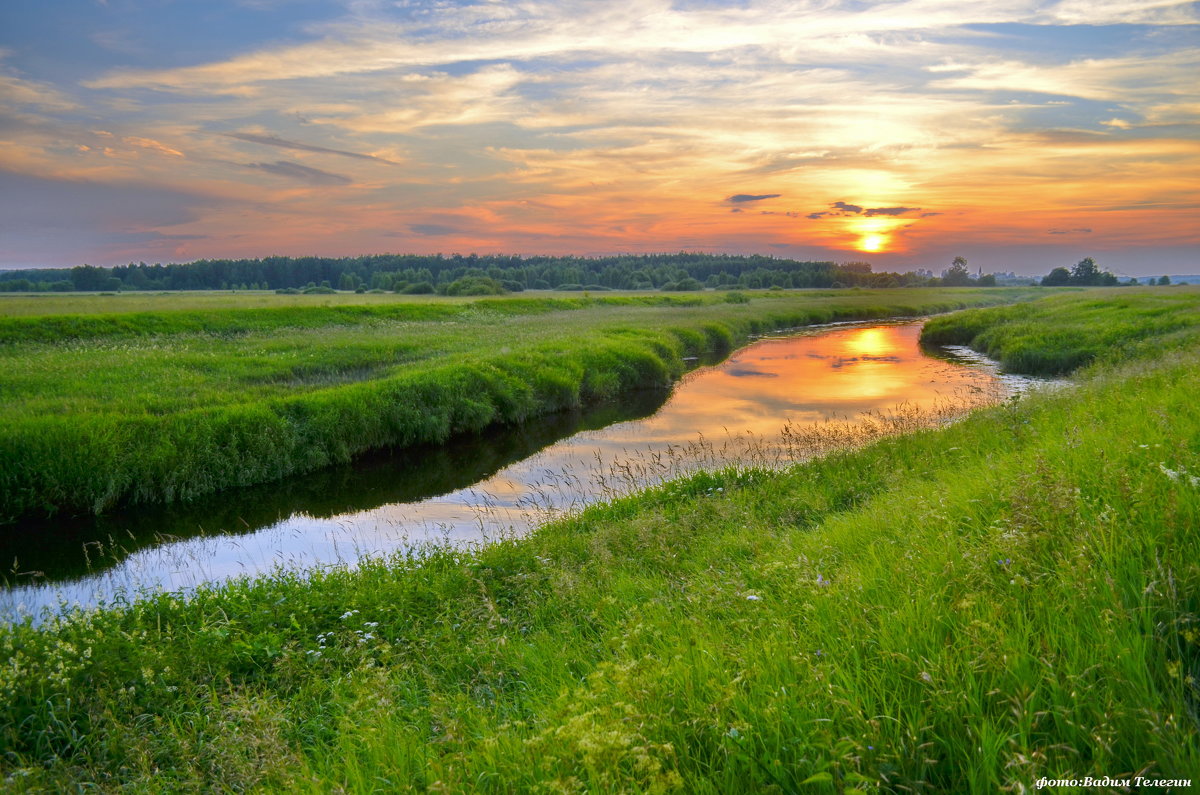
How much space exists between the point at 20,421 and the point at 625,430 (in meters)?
13.8

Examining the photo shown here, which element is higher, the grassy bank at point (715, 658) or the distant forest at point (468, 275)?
the distant forest at point (468, 275)

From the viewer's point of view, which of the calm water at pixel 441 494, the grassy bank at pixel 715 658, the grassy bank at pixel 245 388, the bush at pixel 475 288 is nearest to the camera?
the grassy bank at pixel 715 658

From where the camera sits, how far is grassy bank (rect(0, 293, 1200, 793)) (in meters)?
2.96

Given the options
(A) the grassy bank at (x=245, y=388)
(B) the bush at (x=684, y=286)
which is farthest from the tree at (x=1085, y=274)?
(A) the grassy bank at (x=245, y=388)

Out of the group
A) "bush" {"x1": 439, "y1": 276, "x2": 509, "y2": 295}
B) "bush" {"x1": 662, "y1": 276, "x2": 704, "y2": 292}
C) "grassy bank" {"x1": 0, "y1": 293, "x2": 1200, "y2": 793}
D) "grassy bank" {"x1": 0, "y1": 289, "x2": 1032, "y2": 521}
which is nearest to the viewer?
"grassy bank" {"x1": 0, "y1": 293, "x2": 1200, "y2": 793}

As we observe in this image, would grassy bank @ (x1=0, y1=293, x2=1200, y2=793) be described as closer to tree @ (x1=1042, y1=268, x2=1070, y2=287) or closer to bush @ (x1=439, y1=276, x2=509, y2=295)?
bush @ (x1=439, y1=276, x2=509, y2=295)

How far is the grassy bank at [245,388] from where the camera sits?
13461 mm

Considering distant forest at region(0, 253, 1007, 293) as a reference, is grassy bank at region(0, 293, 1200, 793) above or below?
below

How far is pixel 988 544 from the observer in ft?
15.3

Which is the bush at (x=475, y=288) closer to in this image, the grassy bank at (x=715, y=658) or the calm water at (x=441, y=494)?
the calm water at (x=441, y=494)

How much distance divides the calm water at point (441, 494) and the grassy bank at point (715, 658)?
74.8 inches

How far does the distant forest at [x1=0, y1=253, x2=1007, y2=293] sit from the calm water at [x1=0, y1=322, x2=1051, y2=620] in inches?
3246

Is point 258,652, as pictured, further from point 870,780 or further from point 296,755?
point 870,780

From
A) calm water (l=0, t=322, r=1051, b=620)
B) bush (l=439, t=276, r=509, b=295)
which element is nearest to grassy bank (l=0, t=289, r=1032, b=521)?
calm water (l=0, t=322, r=1051, b=620)
